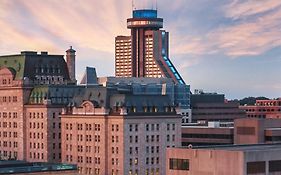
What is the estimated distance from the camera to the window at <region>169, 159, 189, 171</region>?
131875mm

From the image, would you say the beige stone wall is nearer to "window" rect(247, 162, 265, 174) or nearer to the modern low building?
the modern low building

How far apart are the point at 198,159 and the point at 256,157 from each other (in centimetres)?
891

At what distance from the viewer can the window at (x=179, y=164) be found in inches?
5192

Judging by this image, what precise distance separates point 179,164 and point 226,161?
9721 millimetres

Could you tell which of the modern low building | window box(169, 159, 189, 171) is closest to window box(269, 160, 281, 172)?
the modern low building

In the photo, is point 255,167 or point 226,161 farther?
point 255,167

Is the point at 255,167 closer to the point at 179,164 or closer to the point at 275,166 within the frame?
the point at 275,166

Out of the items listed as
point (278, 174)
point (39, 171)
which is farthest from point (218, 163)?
point (39, 171)

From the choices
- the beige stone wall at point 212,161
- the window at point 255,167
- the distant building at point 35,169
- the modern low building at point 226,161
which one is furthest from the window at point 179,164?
the distant building at point 35,169

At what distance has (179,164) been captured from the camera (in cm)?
13312

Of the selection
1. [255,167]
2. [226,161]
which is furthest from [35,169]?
[255,167]

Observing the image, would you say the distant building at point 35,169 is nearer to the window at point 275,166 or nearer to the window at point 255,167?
the window at point 255,167

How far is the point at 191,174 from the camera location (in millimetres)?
131000

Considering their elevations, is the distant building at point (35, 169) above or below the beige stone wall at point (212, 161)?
below
